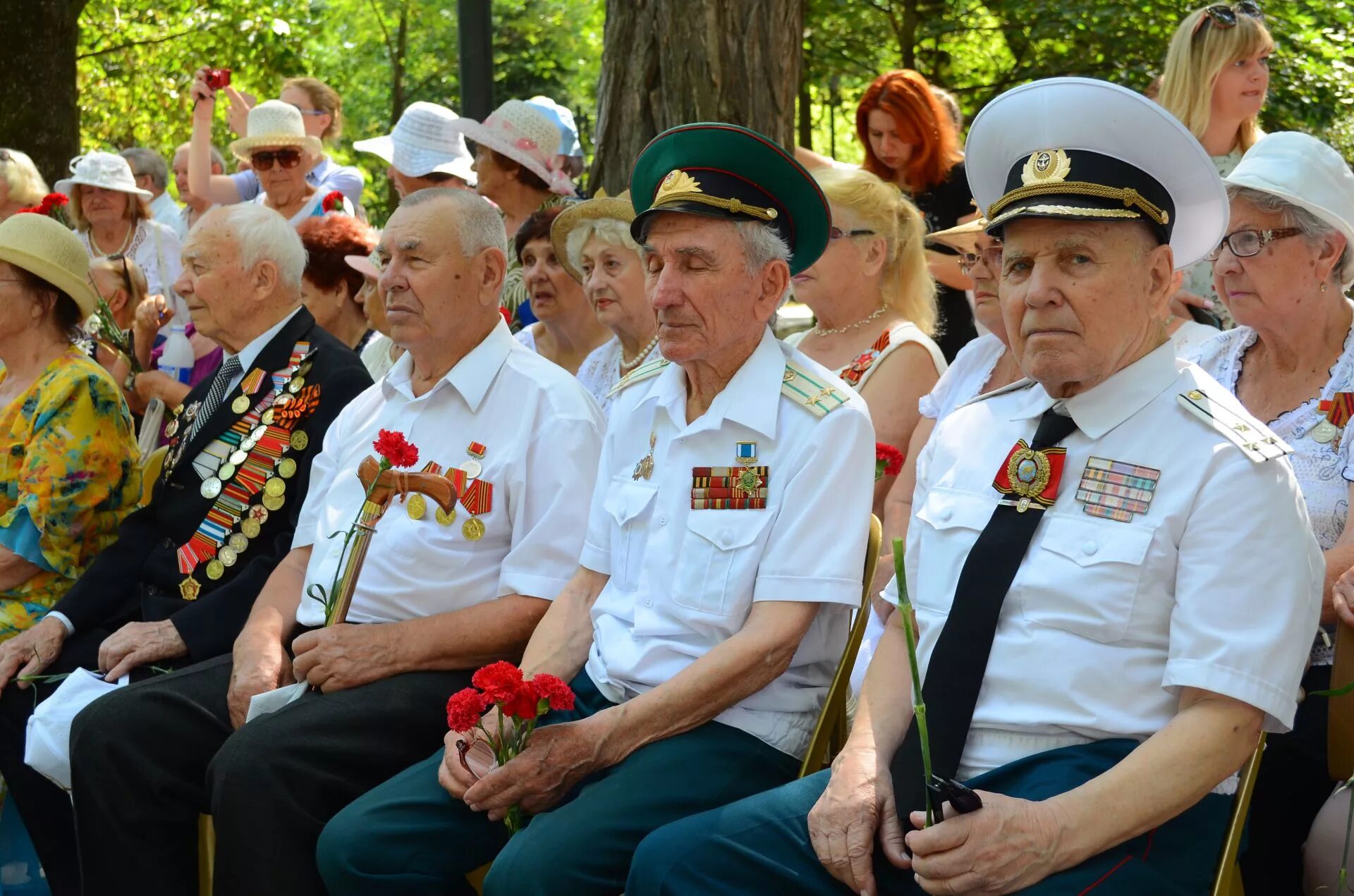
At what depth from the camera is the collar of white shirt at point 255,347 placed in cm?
459

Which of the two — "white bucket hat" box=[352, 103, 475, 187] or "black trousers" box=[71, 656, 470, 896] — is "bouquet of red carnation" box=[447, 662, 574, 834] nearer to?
"black trousers" box=[71, 656, 470, 896]

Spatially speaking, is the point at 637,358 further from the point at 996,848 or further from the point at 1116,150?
the point at 996,848

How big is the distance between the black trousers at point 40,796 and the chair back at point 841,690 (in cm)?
239

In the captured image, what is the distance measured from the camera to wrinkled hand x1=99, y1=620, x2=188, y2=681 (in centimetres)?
416

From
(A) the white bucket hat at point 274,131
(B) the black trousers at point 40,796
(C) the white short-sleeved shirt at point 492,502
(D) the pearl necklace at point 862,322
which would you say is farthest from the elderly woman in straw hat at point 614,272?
(A) the white bucket hat at point 274,131

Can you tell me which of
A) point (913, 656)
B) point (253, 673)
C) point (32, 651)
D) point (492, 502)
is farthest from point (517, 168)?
point (913, 656)

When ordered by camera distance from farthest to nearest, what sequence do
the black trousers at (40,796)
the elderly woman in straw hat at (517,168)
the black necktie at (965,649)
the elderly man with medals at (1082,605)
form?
the elderly woman in straw hat at (517,168) < the black trousers at (40,796) < the black necktie at (965,649) < the elderly man with medals at (1082,605)

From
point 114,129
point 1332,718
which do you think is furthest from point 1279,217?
point 114,129

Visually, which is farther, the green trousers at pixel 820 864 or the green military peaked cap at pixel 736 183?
the green military peaked cap at pixel 736 183

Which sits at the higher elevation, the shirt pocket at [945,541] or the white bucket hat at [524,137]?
the white bucket hat at [524,137]

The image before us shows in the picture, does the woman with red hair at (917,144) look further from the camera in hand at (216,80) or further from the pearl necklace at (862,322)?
the camera in hand at (216,80)

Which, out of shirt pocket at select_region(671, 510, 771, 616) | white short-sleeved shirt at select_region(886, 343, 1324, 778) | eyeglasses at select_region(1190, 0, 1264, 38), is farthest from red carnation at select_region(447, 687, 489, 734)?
eyeglasses at select_region(1190, 0, 1264, 38)

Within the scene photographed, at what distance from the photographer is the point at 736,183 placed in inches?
131

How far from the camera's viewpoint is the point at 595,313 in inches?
188
